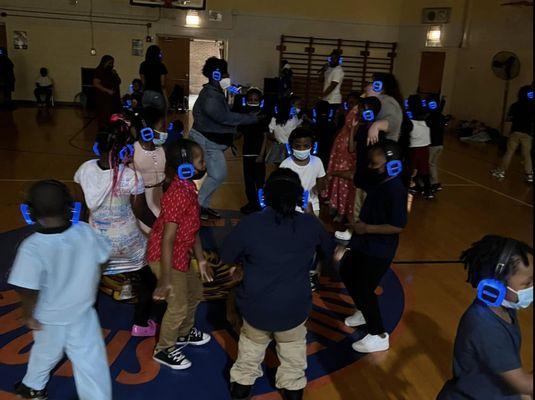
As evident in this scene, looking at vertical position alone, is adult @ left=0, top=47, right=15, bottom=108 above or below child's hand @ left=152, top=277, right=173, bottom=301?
above

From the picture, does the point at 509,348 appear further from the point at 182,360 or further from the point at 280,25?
the point at 280,25

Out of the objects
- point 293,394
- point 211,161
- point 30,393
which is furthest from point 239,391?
point 211,161

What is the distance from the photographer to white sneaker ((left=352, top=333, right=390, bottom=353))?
330 cm

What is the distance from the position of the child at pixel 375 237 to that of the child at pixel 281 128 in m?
2.48

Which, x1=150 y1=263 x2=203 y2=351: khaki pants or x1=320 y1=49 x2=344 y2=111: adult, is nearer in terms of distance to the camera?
x1=150 y1=263 x2=203 y2=351: khaki pants

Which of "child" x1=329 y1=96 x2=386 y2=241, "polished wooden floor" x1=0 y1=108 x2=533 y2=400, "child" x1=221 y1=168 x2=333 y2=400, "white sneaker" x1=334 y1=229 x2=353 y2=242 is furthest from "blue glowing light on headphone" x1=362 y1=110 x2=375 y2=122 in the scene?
"child" x1=221 y1=168 x2=333 y2=400

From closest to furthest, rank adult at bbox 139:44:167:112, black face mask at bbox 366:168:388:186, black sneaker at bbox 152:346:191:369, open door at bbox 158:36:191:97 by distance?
1. black sneaker at bbox 152:346:191:369
2. black face mask at bbox 366:168:388:186
3. adult at bbox 139:44:167:112
4. open door at bbox 158:36:191:97

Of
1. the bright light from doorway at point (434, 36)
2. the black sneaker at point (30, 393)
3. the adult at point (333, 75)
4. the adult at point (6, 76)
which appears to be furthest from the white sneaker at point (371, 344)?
the bright light from doorway at point (434, 36)

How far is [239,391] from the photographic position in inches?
104

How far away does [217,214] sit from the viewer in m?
5.71

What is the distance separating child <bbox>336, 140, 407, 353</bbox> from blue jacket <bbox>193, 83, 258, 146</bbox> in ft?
6.91

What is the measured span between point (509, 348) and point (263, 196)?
123cm

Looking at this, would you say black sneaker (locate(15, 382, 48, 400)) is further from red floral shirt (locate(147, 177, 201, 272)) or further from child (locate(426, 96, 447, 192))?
child (locate(426, 96, 447, 192))

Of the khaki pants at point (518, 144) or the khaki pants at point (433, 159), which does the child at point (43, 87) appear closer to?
the khaki pants at point (433, 159)
